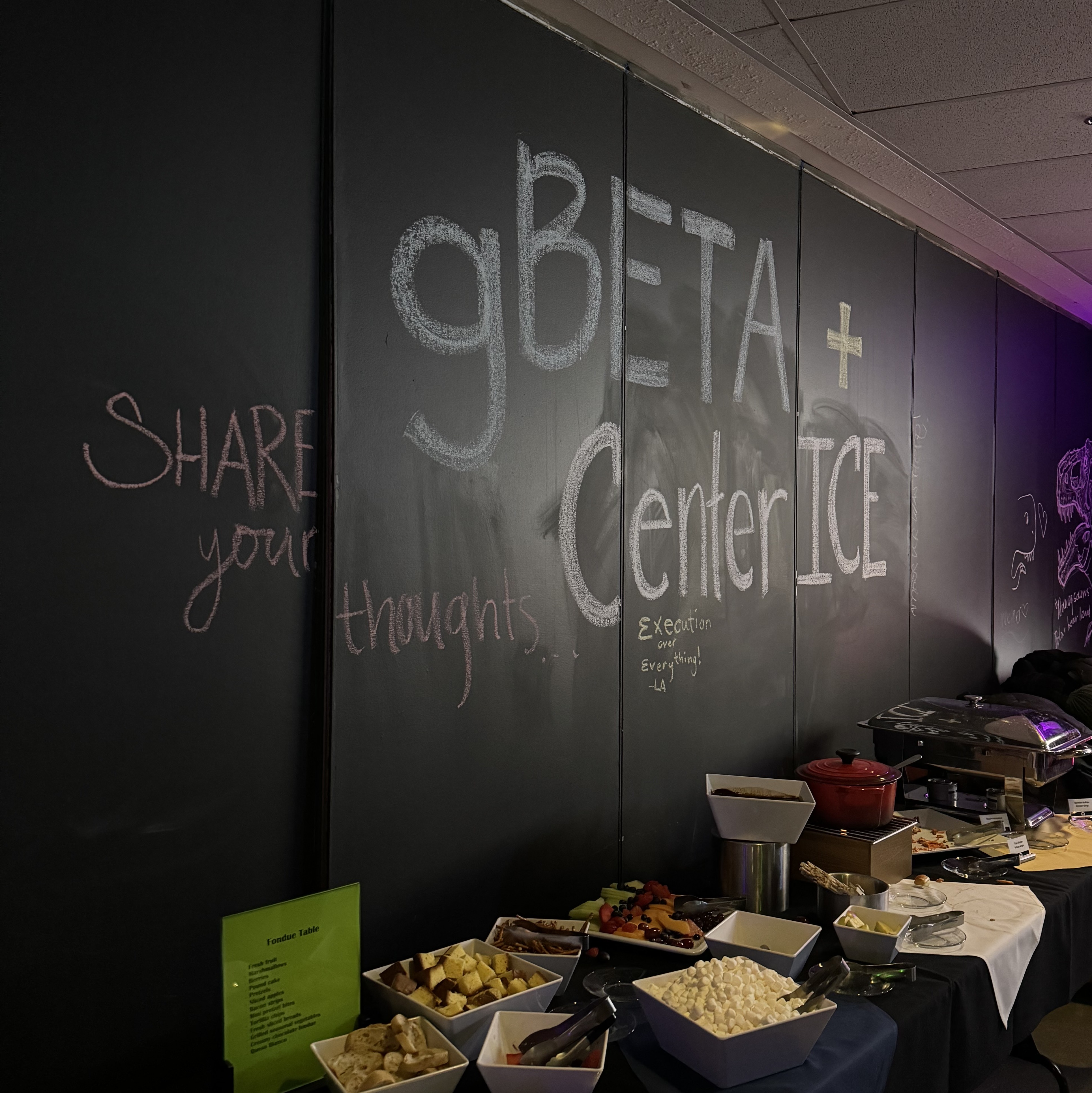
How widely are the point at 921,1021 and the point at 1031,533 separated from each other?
3358 millimetres

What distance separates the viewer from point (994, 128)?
2.75 meters

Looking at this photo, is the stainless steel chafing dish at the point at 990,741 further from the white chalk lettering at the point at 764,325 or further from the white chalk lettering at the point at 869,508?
the white chalk lettering at the point at 764,325

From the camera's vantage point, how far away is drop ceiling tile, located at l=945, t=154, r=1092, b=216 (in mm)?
3061

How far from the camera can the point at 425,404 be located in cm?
186

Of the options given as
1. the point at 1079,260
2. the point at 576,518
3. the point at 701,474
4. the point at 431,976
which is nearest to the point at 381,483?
the point at 576,518

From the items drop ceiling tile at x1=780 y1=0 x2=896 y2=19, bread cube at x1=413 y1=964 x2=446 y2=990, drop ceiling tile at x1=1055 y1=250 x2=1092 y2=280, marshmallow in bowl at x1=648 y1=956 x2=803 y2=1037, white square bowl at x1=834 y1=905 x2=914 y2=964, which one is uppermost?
drop ceiling tile at x1=1055 y1=250 x2=1092 y2=280

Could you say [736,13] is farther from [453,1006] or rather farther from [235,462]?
[453,1006]

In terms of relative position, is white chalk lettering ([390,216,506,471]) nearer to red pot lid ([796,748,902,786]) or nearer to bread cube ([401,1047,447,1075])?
bread cube ([401,1047,447,1075])

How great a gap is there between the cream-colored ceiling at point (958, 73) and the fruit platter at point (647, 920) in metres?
1.80

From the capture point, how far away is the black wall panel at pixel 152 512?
1341 millimetres

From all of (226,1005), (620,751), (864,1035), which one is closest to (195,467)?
(226,1005)

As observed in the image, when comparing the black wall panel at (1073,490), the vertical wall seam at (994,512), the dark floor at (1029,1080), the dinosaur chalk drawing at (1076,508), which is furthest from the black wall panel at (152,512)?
the dinosaur chalk drawing at (1076,508)

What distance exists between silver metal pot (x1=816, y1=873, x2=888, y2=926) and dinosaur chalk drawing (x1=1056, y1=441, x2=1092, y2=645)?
3395 millimetres

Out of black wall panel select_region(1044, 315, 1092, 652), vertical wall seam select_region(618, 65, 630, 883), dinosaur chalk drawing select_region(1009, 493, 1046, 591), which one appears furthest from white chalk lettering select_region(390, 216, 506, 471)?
black wall panel select_region(1044, 315, 1092, 652)
